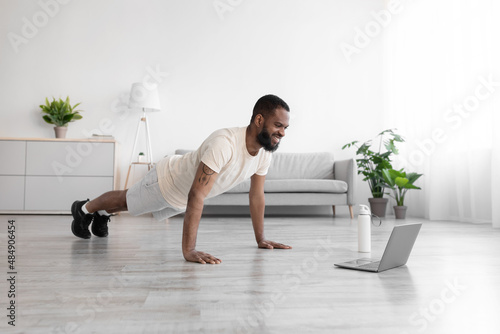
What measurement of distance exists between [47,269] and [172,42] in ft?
13.4

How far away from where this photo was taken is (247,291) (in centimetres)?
125

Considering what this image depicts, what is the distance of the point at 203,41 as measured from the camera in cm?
518

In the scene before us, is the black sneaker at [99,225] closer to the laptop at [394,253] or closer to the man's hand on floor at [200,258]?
the man's hand on floor at [200,258]

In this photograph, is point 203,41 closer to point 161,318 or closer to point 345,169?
point 345,169

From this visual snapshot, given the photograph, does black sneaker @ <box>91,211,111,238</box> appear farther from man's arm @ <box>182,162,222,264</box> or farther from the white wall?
the white wall

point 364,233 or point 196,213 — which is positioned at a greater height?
point 196,213

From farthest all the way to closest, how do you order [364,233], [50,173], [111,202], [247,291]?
[50,173], [111,202], [364,233], [247,291]

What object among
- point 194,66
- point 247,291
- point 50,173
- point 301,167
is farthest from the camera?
point 194,66

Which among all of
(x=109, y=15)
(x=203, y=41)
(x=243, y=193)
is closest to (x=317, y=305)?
(x=243, y=193)

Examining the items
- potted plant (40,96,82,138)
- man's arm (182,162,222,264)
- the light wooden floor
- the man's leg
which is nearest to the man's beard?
man's arm (182,162,222,264)

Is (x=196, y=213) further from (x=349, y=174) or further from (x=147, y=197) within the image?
(x=349, y=174)

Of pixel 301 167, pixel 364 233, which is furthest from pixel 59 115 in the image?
pixel 364 233

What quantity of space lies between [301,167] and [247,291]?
12.1ft

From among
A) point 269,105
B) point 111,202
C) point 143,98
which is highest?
point 143,98
